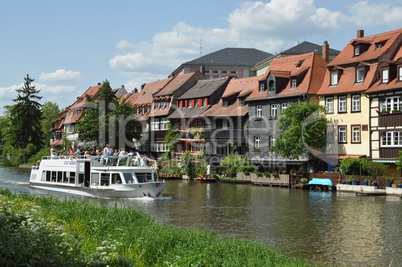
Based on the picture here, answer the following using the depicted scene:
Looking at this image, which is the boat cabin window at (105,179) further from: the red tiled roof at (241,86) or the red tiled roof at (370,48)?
the red tiled roof at (241,86)

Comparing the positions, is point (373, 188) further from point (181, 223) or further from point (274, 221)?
→ point (181, 223)

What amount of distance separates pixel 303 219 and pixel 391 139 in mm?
19658

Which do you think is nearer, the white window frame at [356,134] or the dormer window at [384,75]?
the dormer window at [384,75]

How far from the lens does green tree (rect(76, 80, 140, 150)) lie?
76562mm

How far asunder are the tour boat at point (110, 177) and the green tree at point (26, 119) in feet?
204

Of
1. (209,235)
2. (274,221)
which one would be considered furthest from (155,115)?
(209,235)

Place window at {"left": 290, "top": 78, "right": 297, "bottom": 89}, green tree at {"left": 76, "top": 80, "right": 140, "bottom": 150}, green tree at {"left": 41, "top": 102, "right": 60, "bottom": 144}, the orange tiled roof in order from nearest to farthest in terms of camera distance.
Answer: the orange tiled roof, window at {"left": 290, "top": 78, "right": 297, "bottom": 89}, green tree at {"left": 76, "top": 80, "right": 140, "bottom": 150}, green tree at {"left": 41, "top": 102, "right": 60, "bottom": 144}

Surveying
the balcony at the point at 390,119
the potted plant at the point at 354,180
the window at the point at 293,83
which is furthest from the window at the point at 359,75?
the potted plant at the point at 354,180

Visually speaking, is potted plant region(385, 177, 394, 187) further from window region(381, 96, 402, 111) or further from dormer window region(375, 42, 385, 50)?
dormer window region(375, 42, 385, 50)

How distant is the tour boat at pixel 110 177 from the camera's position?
39.7 meters

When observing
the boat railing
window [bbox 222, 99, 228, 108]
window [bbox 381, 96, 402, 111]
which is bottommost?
the boat railing

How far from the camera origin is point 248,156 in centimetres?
6212

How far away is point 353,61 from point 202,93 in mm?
27402

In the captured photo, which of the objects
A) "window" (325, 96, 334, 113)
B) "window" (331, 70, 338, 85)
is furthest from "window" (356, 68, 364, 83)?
"window" (325, 96, 334, 113)
